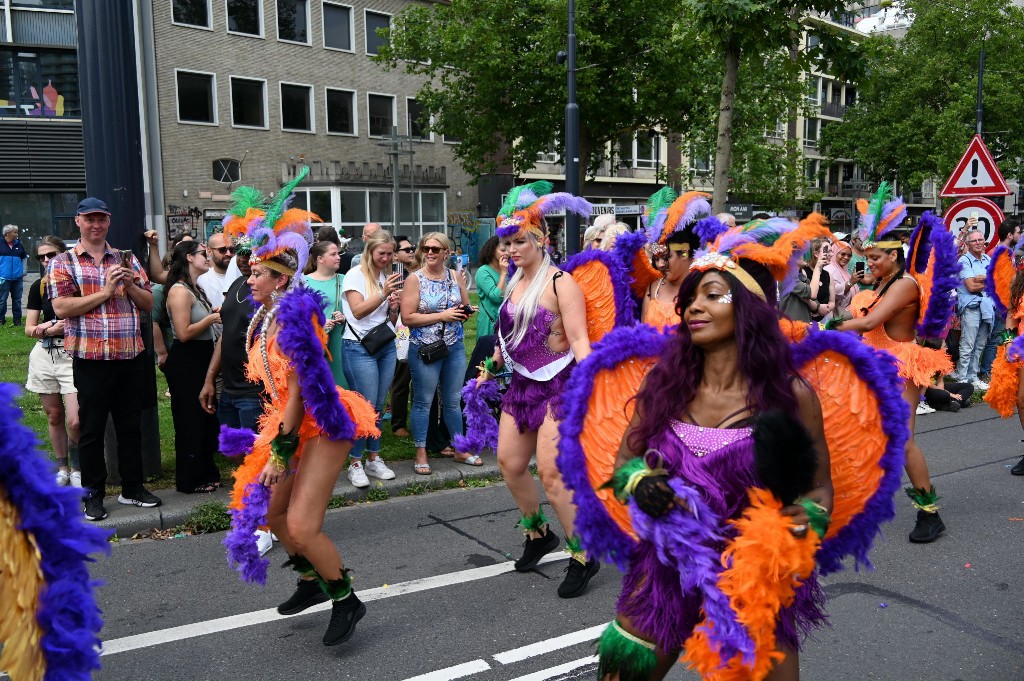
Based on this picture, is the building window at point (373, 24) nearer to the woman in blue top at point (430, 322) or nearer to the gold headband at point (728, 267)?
the woman in blue top at point (430, 322)

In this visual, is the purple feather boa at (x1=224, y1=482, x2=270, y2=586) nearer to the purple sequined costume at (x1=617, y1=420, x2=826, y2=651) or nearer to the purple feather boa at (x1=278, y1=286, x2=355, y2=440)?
the purple feather boa at (x1=278, y1=286, x2=355, y2=440)

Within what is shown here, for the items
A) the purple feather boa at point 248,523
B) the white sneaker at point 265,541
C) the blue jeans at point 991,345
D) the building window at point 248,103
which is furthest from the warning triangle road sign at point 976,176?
the building window at point 248,103

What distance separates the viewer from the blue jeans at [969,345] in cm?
1111

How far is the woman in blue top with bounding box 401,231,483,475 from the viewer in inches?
270

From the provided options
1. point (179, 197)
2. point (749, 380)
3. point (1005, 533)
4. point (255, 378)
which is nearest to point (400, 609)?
point (255, 378)

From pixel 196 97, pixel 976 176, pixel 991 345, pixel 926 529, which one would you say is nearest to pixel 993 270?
pixel 926 529

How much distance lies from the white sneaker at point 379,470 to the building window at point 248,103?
24.6m

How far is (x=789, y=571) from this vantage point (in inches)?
95.3

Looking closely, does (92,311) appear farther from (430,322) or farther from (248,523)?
(248,523)

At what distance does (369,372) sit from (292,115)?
2578cm

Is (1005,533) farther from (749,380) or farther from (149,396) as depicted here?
(149,396)

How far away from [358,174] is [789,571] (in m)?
30.1

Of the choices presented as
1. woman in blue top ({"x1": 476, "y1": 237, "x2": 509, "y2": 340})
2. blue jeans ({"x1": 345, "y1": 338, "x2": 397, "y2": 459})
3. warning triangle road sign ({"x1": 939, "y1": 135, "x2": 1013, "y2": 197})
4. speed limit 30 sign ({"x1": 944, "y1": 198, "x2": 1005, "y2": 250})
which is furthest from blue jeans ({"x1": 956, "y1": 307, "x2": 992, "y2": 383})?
blue jeans ({"x1": 345, "y1": 338, "x2": 397, "y2": 459})

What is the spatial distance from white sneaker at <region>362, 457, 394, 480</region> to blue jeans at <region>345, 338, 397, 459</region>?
8 cm
